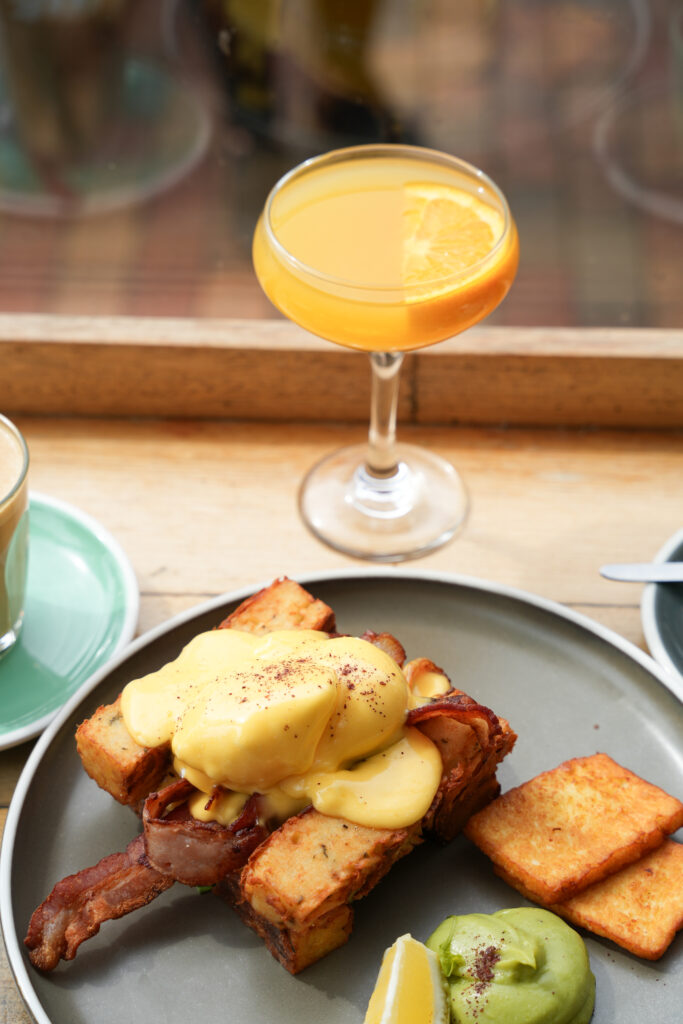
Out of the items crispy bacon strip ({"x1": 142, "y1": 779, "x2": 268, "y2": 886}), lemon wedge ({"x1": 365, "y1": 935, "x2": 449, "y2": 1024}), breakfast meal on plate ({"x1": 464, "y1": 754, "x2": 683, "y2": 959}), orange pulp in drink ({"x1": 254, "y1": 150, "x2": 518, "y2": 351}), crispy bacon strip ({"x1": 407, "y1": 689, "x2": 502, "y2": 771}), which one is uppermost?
orange pulp in drink ({"x1": 254, "y1": 150, "x2": 518, "y2": 351})

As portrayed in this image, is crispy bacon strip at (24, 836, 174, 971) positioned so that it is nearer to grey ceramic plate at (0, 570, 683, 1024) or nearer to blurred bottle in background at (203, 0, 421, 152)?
grey ceramic plate at (0, 570, 683, 1024)

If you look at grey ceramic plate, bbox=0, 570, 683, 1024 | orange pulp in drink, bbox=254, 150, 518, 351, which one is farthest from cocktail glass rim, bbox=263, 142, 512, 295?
grey ceramic plate, bbox=0, 570, 683, 1024

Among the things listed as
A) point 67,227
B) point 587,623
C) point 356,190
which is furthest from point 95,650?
point 67,227

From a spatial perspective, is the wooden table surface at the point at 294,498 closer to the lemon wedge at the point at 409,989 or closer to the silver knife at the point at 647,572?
the silver knife at the point at 647,572

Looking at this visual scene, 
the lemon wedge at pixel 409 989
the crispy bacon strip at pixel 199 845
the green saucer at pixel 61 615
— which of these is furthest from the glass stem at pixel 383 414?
the lemon wedge at pixel 409 989

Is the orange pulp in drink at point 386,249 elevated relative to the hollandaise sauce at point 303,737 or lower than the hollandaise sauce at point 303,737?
elevated

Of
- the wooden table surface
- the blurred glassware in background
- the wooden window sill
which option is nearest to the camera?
the wooden table surface
